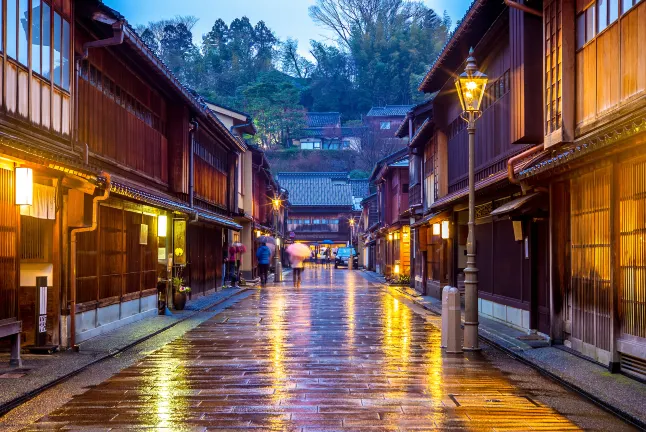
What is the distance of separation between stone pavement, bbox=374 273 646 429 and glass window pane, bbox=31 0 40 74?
10.8 meters

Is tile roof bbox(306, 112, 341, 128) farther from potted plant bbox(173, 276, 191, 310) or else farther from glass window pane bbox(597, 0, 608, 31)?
glass window pane bbox(597, 0, 608, 31)

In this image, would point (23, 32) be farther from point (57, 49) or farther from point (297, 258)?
point (297, 258)

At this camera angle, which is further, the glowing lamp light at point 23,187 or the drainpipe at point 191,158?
the drainpipe at point 191,158

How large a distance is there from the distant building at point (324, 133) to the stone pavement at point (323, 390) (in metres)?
85.9

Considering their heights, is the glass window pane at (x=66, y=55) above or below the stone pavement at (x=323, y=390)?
above

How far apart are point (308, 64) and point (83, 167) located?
4186 inches

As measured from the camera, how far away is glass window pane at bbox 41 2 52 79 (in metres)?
15.5

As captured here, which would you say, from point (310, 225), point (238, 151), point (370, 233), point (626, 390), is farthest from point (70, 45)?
Result: point (310, 225)

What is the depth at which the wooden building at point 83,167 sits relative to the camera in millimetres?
13695

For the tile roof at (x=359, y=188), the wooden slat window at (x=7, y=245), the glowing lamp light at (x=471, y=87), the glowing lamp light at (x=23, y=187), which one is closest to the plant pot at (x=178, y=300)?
the wooden slat window at (x=7, y=245)

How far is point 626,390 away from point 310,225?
309 ft

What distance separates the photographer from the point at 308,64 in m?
119

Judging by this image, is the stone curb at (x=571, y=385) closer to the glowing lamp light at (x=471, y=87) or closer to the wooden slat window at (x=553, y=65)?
Result: the wooden slat window at (x=553, y=65)

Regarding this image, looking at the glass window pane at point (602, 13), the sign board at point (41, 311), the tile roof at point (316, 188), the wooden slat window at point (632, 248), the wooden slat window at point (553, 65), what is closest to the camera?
the wooden slat window at point (632, 248)
